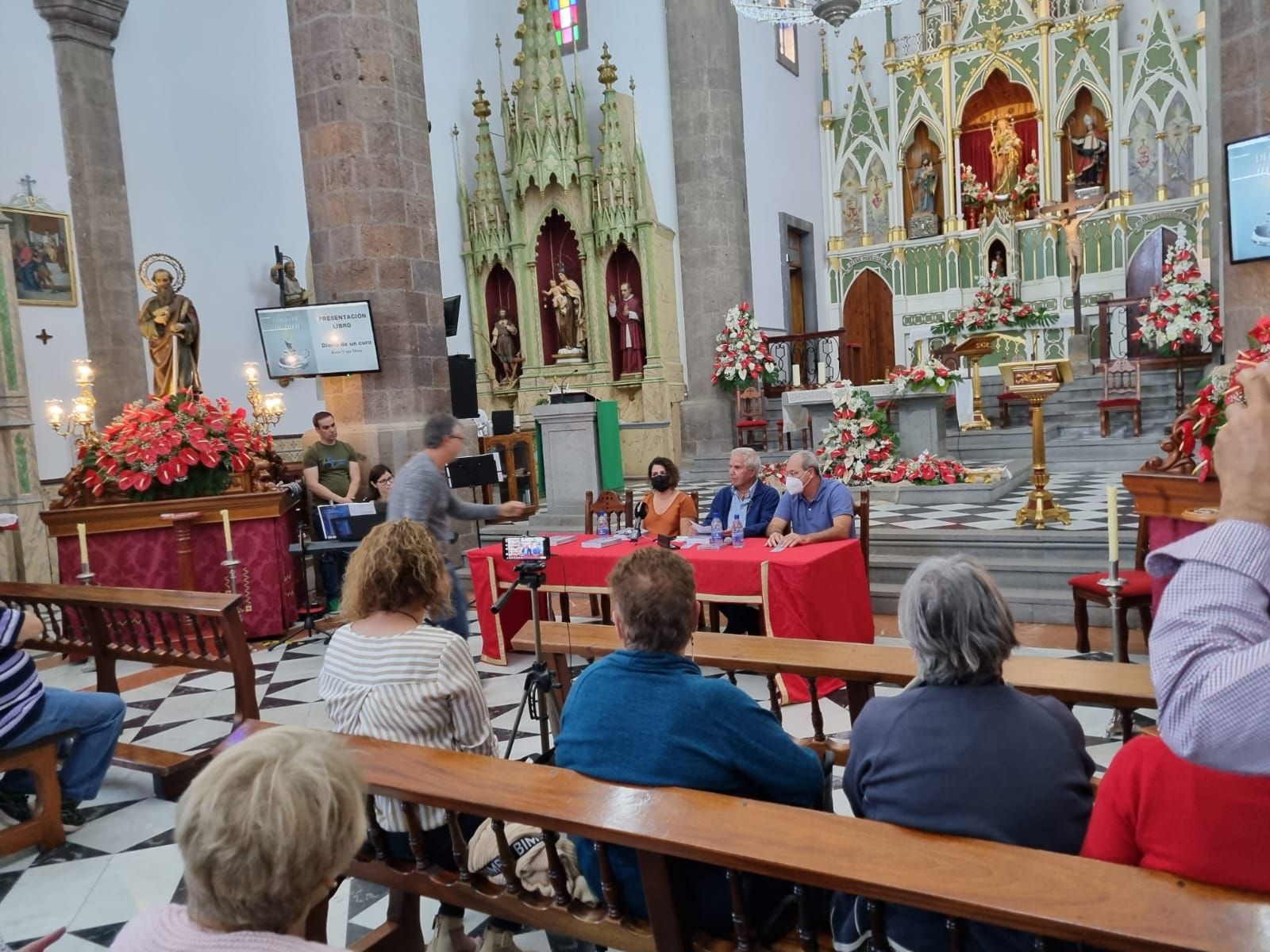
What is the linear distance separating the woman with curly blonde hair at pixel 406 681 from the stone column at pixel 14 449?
6.83 metres

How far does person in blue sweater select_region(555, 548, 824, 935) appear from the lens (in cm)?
207

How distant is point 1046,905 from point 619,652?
3.41 feet

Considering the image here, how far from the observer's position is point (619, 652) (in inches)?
87.4

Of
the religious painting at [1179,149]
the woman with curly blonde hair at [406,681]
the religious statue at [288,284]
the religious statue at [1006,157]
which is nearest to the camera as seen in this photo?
the woman with curly blonde hair at [406,681]

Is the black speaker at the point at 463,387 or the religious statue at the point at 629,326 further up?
the religious statue at the point at 629,326

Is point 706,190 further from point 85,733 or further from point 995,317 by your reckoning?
point 85,733

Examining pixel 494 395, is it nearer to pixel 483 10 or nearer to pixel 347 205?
pixel 483 10

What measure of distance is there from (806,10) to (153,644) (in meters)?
11.0

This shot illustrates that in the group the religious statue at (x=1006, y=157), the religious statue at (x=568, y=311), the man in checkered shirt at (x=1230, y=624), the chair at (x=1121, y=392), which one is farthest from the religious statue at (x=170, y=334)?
the religious statue at (x=1006, y=157)

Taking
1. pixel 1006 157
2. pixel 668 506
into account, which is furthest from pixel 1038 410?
pixel 1006 157

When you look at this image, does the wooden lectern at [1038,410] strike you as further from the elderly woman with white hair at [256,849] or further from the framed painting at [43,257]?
the framed painting at [43,257]

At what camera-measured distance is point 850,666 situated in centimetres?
314

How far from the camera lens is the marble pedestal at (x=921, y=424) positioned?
10328 millimetres

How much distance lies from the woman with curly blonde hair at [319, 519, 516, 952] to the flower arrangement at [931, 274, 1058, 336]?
12.6 m
